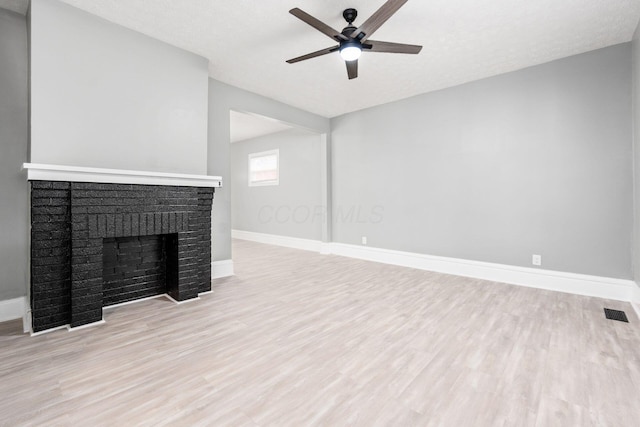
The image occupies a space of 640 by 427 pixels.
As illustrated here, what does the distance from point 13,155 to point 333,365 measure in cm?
339

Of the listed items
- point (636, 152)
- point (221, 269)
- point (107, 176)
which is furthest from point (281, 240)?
point (636, 152)

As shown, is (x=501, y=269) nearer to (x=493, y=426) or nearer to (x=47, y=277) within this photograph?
(x=493, y=426)

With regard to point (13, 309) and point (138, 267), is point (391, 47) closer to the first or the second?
point (138, 267)

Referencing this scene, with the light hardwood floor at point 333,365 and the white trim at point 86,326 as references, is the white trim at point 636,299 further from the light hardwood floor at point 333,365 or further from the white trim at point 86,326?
the white trim at point 86,326

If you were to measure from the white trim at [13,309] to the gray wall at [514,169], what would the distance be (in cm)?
451

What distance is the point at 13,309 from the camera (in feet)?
8.55

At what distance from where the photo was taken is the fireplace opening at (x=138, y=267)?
2.79m

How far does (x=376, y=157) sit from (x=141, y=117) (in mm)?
3617

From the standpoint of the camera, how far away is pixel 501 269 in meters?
3.79

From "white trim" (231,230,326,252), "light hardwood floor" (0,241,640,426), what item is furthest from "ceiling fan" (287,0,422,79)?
"white trim" (231,230,326,252)

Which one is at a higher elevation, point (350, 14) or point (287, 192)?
point (350, 14)

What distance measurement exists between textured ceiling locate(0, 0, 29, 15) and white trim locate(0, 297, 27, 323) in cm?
264

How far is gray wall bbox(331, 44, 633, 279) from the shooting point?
313 centimetres

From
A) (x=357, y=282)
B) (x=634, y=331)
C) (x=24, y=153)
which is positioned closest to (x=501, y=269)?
(x=634, y=331)
